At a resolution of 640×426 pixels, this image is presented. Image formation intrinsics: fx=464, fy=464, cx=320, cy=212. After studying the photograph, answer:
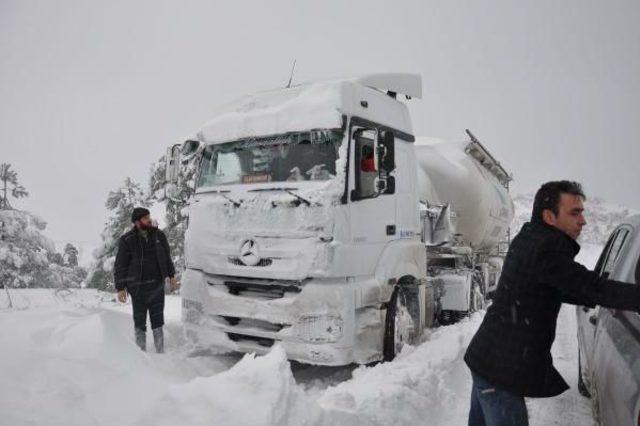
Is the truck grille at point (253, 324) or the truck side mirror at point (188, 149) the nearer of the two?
the truck grille at point (253, 324)

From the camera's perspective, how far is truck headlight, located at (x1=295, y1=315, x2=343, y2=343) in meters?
4.84

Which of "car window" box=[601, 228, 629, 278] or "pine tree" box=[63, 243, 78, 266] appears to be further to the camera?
"pine tree" box=[63, 243, 78, 266]

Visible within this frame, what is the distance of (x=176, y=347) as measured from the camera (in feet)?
22.0

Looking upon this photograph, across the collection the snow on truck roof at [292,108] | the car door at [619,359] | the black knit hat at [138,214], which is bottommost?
the car door at [619,359]

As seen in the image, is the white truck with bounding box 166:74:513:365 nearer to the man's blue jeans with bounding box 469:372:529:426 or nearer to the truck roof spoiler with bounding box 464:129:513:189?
the man's blue jeans with bounding box 469:372:529:426

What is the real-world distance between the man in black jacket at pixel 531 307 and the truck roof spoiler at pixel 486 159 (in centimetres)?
775

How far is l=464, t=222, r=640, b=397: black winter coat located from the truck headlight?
A: 244 centimetres

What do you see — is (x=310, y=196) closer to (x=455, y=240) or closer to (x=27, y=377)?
(x=27, y=377)

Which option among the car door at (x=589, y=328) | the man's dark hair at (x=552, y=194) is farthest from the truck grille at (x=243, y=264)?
the man's dark hair at (x=552, y=194)

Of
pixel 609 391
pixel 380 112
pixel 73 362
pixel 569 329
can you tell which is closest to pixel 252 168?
pixel 380 112

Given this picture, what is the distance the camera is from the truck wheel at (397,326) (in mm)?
5648

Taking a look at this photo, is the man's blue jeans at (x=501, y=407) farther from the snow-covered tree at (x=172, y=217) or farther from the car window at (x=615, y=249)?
the snow-covered tree at (x=172, y=217)

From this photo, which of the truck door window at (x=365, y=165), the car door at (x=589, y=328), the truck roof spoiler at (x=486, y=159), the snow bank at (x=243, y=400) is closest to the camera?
the snow bank at (x=243, y=400)

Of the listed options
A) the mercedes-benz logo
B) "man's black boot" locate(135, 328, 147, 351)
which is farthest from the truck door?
"man's black boot" locate(135, 328, 147, 351)
